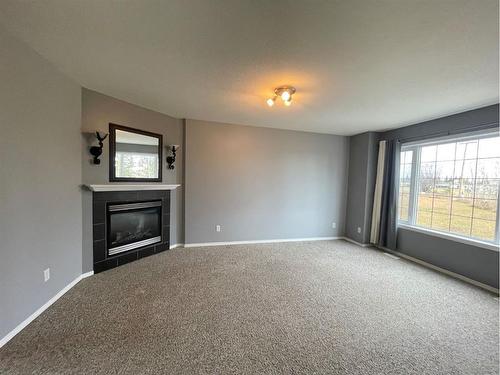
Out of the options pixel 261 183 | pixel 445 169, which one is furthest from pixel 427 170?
pixel 261 183

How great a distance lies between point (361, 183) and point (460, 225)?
1760mm

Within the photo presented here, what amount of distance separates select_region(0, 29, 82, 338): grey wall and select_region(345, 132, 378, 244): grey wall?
5016mm

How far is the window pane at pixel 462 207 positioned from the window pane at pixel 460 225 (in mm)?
69

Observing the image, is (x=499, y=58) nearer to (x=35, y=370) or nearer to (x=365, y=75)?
(x=365, y=75)

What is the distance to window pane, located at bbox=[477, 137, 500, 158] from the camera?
2941 mm

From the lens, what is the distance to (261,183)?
15.0ft

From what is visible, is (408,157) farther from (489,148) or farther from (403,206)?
(489,148)

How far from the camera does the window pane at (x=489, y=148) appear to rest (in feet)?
9.65

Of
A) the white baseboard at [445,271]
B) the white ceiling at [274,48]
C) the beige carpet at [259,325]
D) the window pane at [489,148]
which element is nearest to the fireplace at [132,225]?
the beige carpet at [259,325]

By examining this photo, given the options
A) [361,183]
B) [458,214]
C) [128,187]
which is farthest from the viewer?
[361,183]

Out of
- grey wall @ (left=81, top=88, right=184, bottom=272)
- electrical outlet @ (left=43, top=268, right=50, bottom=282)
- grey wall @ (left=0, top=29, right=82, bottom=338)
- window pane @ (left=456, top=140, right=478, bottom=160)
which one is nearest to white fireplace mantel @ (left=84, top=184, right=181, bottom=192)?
grey wall @ (left=81, top=88, right=184, bottom=272)

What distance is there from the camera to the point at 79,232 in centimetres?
272

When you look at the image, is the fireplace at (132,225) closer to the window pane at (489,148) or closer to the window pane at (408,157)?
the window pane at (408,157)

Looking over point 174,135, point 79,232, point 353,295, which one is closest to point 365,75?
point 353,295
